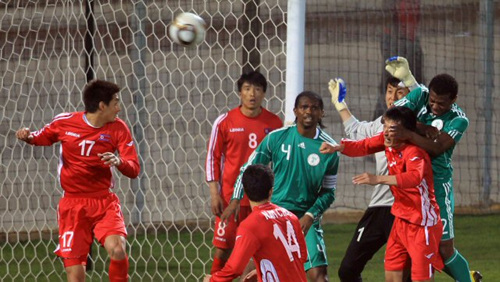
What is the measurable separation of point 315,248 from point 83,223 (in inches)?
63.2

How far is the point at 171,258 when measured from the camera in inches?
382

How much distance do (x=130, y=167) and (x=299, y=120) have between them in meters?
1.18

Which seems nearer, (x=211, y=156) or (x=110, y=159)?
(x=110, y=159)

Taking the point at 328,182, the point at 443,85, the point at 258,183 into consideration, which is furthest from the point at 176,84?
the point at 258,183

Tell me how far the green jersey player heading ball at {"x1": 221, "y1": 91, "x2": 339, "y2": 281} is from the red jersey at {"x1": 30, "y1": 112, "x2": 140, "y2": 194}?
3.01 feet

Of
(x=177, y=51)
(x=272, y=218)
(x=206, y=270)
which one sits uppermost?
(x=177, y=51)

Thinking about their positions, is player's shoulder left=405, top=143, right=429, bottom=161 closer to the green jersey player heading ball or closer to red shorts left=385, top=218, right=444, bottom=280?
red shorts left=385, top=218, right=444, bottom=280

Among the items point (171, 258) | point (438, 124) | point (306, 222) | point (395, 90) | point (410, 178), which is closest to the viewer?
point (410, 178)

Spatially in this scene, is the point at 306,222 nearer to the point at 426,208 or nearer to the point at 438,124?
the point at 426,208

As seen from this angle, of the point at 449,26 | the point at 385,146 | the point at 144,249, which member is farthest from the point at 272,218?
the point at 449,26

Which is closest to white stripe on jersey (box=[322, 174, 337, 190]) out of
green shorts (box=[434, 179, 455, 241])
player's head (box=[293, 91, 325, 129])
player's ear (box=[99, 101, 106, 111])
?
player's head (box=[293, 91, 325, 129])

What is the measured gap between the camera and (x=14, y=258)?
9922 millimetres

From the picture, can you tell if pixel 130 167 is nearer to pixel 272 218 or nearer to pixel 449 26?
pixel 272 218

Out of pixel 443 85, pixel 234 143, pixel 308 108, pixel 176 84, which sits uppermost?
pixel 176 84
